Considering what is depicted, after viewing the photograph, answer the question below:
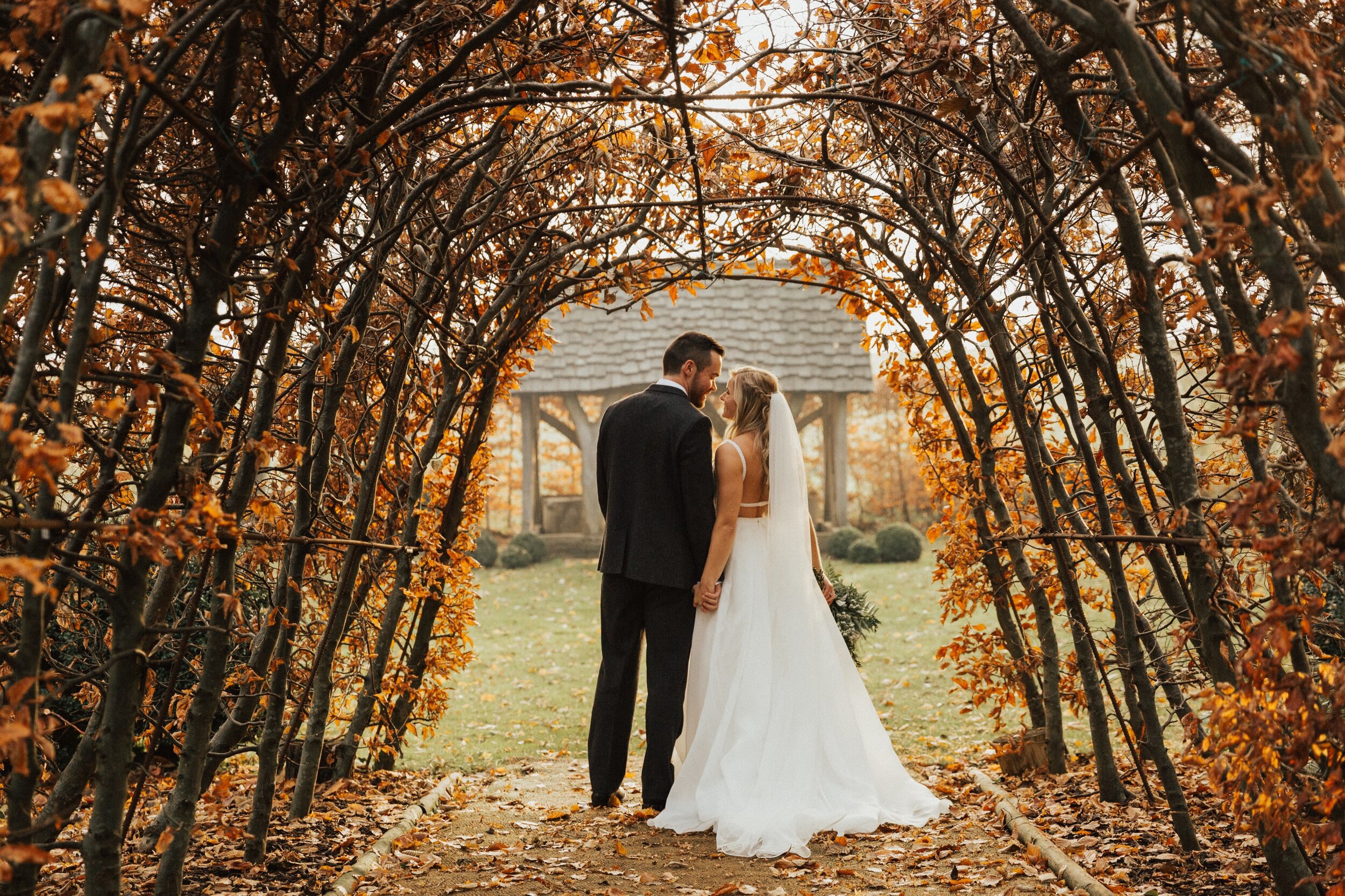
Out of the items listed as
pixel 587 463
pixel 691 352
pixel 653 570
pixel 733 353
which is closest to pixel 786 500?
pixel 653 570

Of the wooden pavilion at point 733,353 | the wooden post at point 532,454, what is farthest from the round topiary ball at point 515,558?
the wooden post at point 532,454

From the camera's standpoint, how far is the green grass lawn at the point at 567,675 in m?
7.56

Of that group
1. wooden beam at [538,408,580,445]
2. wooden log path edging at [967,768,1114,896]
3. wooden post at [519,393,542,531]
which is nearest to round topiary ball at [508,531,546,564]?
wooden post at [519,393,542,531]

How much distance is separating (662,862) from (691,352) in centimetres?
240

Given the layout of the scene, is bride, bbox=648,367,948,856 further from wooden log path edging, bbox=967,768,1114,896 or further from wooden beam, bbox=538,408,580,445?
wooden beam, bbox=538,408,580,445

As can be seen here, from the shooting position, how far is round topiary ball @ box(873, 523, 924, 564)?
718 inches

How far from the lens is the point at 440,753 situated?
23.4 feet

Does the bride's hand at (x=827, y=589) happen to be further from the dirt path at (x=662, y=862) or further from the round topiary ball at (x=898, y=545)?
the round topiary ball at (x=898, y=545)

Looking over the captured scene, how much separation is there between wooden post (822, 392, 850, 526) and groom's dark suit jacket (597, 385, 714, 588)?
1579 cm

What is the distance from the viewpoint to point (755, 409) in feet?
17.2

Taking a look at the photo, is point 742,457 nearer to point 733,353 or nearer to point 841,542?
point 841,542

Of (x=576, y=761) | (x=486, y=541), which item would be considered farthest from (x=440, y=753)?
(x=486, y=541)

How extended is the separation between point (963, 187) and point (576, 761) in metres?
Answer: 4.36

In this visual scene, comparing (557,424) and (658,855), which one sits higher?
(557,424)
